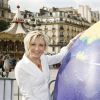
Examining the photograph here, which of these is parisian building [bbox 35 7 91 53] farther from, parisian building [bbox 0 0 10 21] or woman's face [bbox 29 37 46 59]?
woman's face [bbox 29 37 46 59]

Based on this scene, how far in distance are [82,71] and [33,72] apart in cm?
47

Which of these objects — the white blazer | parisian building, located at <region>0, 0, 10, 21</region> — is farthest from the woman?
parisian building, located at <region>0, 0, 10, 21</region>

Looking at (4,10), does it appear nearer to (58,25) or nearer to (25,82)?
(58,25)

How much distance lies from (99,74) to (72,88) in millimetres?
320

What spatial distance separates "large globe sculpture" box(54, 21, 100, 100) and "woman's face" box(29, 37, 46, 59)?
256 millimetres

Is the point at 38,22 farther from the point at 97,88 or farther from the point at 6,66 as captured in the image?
the point at 97,88

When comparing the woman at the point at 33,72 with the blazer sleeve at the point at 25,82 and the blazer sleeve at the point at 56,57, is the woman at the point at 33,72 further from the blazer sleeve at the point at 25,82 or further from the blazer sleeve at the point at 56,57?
the blazer sleeve at the point at 56,57

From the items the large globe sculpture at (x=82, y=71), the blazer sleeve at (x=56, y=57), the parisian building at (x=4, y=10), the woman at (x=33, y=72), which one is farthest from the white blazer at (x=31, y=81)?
the parisian building at (x=4, y=10)

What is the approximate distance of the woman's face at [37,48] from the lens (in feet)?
12.6

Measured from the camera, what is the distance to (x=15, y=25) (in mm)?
43531

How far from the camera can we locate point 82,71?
3643 mm

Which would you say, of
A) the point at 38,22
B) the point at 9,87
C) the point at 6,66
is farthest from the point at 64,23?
the point at 9,87

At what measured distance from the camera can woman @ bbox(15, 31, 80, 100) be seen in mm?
3793

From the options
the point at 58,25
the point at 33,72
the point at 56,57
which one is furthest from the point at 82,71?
the point at 58,25
